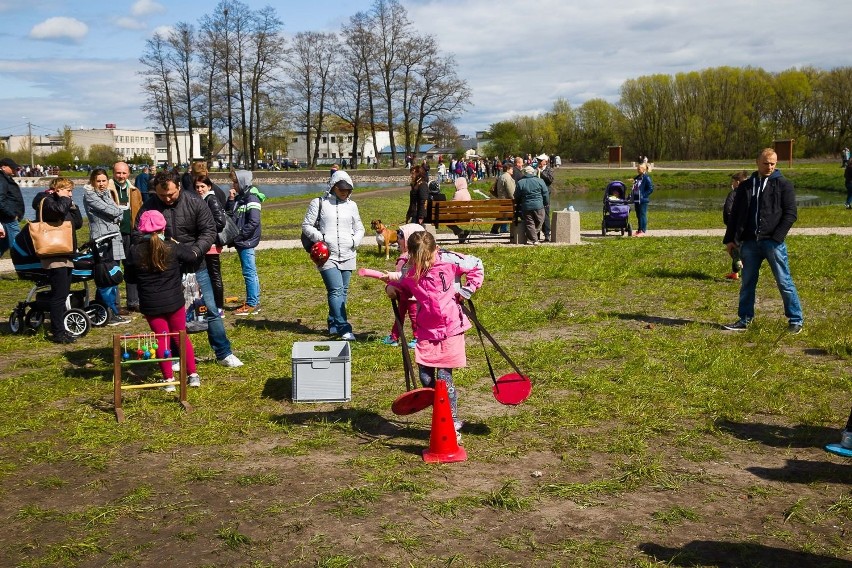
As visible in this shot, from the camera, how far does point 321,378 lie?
708 cm

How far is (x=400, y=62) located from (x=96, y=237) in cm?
6490

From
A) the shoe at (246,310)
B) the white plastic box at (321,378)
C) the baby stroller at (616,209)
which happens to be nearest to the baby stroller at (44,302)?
the shoe at (246,310)

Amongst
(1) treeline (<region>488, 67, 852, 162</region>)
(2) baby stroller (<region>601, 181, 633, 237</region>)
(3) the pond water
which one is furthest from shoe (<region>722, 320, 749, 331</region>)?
(1) treeline (<region>488, 67, 852, 162</region>)

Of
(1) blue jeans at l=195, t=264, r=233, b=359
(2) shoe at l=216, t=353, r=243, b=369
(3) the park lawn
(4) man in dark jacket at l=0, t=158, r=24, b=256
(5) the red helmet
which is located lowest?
(3) the park lawn

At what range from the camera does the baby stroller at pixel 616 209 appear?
19000 mm

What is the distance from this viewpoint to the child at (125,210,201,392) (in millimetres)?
7180

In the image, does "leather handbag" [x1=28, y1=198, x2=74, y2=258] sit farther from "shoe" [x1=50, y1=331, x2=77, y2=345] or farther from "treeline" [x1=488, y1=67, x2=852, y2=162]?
"treeline" [x1=488, y1=67, x2=852, y2=162]

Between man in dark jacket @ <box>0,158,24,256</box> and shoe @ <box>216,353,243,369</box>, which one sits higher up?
man in dark jacket @ <box>0,158,24,256</box>

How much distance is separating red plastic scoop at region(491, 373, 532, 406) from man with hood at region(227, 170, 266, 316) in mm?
5642

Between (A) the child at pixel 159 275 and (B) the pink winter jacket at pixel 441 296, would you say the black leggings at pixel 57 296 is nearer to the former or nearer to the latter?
(A) the child at pixel 159 275

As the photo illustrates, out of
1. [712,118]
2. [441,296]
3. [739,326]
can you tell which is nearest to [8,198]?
[441,296]

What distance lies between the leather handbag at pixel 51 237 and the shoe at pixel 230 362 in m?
2.74

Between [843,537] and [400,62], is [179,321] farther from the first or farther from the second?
[400,62]

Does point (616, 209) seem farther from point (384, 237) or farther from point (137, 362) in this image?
point (137, 362)
